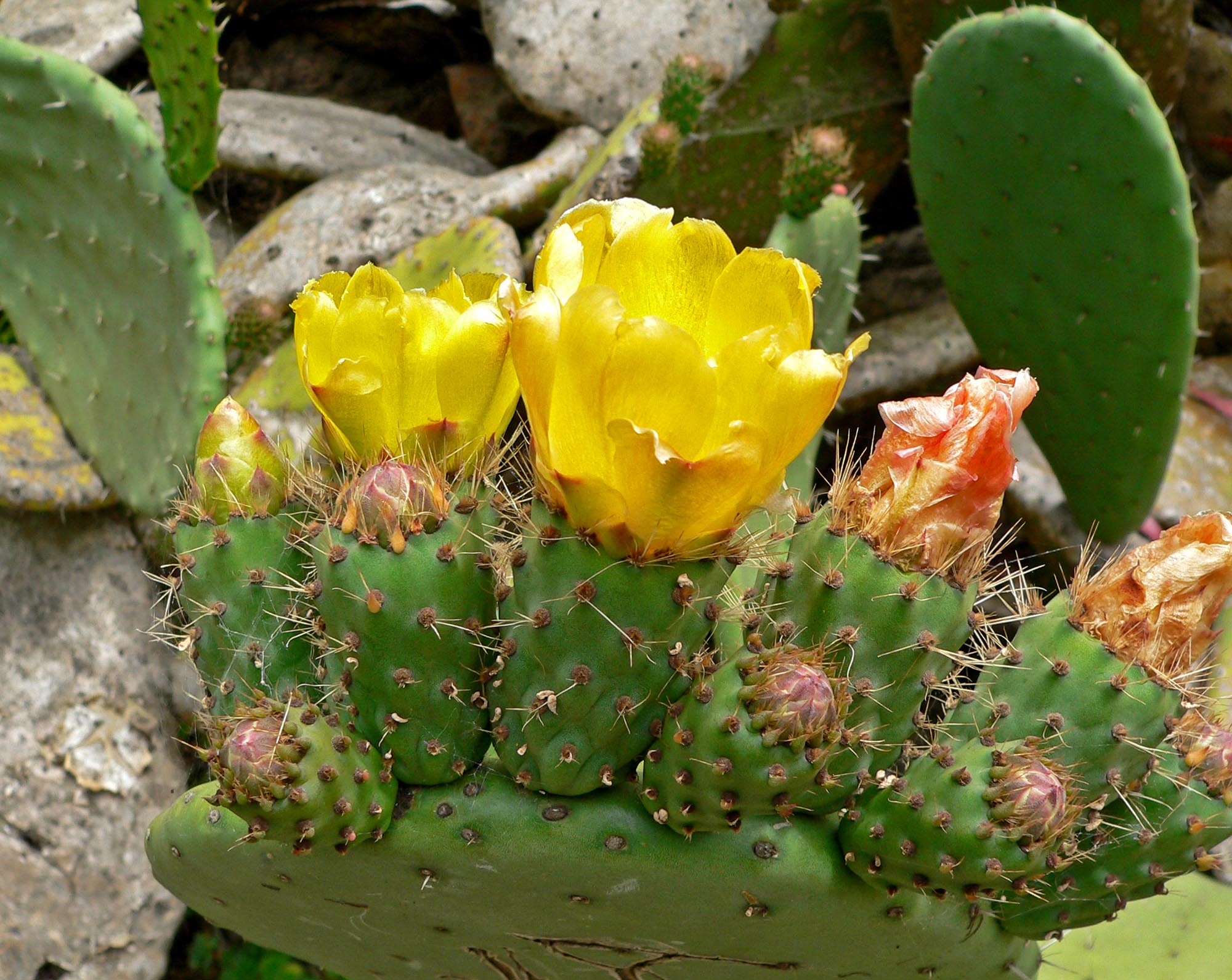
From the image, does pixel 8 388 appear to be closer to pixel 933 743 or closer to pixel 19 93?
pixel 19 93

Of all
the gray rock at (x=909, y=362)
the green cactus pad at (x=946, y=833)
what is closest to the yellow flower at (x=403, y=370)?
the green cactus pad at (x=946, y=833)

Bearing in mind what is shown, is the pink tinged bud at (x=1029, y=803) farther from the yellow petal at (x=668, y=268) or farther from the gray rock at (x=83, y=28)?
the gray rock at (x=83, y=28)

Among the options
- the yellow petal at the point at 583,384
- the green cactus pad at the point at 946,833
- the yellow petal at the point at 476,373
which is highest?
the yellow petal at the point at 583,384

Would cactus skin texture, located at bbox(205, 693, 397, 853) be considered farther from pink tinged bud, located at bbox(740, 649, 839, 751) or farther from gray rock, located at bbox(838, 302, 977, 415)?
gray rock, located at bbox(838, 302, 977, 415)

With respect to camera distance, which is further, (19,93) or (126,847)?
(126,847)

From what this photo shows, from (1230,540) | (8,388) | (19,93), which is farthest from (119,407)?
(1230,540)

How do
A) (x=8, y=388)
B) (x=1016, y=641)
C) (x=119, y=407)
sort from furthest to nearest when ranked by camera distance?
(x=8, y=388) < (x=119, y=407) < (x=1016, y=641)
